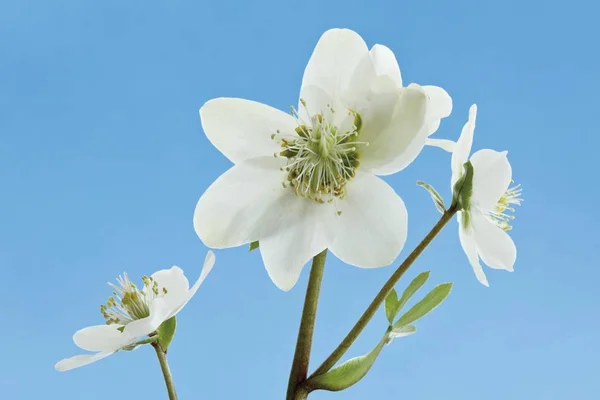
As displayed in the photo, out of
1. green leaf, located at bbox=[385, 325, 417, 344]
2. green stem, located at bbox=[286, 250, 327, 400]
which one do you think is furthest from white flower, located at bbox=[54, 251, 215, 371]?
green leaf, located at bbox=[385, 325, 417, 344]

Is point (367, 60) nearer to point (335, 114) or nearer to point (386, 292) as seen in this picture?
point (335, 114)

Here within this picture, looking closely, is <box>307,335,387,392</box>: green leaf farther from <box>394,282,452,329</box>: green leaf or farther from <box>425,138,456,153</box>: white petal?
<box>425,138,456,153</box>: white petal

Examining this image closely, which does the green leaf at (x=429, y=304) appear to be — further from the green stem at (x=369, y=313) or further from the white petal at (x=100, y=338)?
the white petal at (x=100, y=338)

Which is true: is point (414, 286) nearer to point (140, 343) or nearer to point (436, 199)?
point (436, 199)

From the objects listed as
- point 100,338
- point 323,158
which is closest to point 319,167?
point 323,158

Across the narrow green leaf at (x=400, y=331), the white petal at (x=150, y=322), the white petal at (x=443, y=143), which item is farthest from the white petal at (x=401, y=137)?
the white petal at (x=150, y=322)

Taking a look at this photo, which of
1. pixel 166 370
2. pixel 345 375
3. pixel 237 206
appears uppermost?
pixel 237 206
